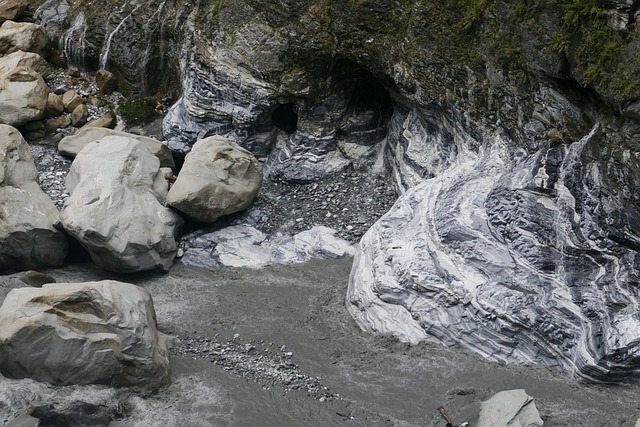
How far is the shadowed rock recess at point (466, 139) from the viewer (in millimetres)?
7828

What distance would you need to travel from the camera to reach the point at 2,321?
729 centimetres

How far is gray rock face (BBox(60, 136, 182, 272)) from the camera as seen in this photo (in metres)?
9.88

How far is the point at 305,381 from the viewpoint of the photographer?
7930 millimetres

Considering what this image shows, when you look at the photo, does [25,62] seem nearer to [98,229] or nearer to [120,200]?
[120,200]

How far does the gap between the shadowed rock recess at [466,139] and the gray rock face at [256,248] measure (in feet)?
3.98

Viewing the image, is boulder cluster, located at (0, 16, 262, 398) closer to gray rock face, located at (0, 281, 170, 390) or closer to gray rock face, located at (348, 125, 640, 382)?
gray rock face, located at (0, 281, 170, 390)

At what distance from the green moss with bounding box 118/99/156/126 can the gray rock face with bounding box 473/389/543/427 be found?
9328mm

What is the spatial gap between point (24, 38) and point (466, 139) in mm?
9568

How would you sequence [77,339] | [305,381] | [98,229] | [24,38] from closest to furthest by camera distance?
[77,339] < [305,381] < [98,229] < [24,38]

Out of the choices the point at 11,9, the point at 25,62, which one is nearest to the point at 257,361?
the point at 25,62

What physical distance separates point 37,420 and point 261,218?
17.0 ft

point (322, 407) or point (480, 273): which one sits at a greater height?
point (480, 273)

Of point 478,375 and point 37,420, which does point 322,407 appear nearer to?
point 478,375

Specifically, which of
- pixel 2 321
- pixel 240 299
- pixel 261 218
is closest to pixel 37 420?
pixel 2 321
